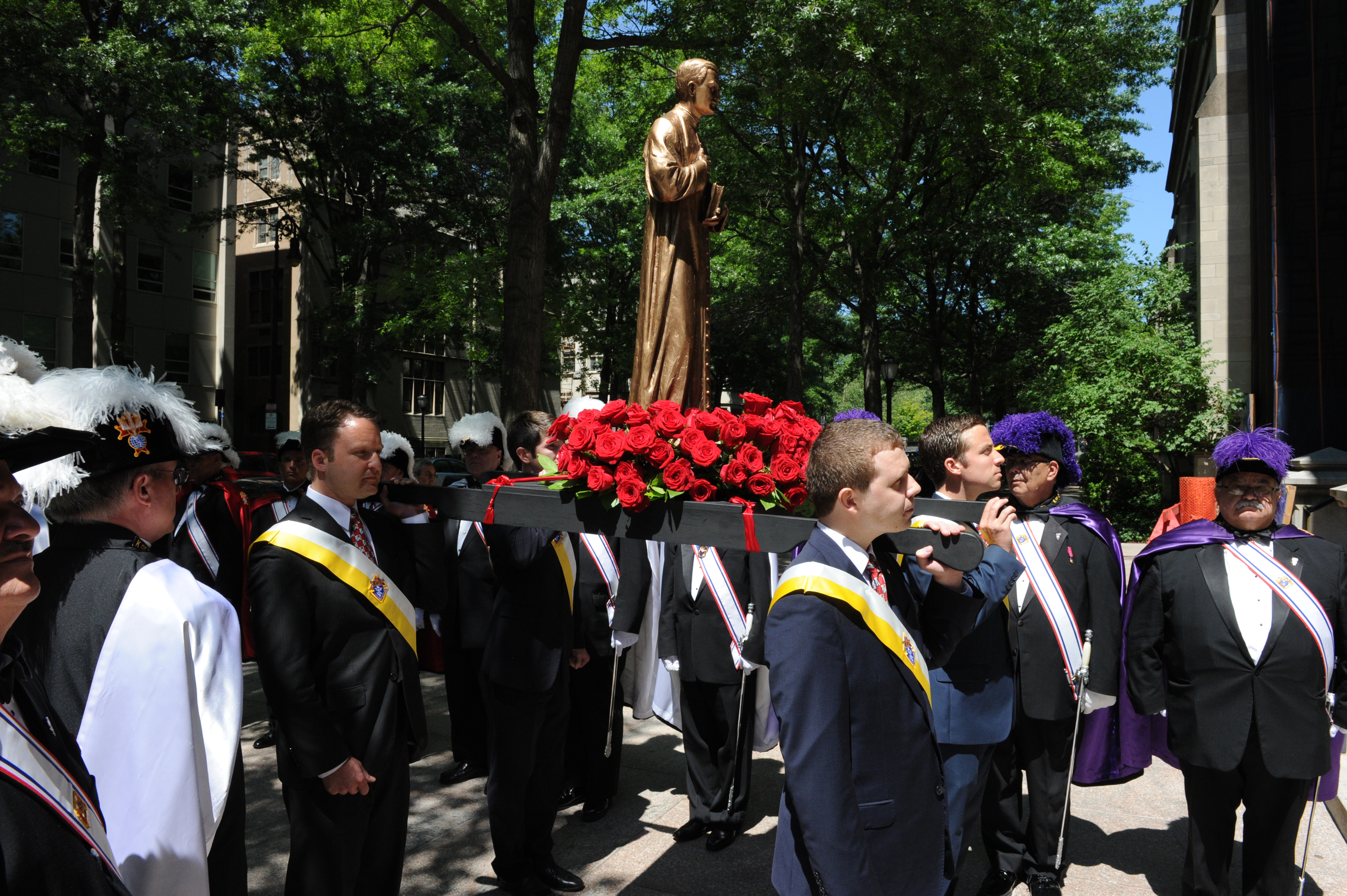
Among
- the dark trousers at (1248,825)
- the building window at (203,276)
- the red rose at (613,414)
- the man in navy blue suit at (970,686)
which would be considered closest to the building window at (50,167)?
the building window at (203,276)

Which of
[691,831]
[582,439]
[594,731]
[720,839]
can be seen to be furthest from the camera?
[594,731]

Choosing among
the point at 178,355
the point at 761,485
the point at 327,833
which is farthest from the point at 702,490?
the point at 178,355

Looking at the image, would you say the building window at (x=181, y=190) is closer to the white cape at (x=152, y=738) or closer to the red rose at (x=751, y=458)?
the red rose at (x=751, y=458)

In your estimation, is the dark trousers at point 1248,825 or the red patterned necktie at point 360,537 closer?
the red patterned necktie at point 360,537

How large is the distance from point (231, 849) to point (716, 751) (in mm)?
3014

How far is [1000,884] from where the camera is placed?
4.22 metres

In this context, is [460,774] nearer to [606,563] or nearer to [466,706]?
[466,706]

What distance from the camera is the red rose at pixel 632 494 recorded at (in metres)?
3.06

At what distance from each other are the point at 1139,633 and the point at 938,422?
1.40 meters

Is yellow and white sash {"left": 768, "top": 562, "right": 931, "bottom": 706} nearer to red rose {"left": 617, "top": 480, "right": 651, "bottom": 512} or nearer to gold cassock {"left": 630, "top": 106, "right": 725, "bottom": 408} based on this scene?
red rose {"left": 617, "top": 480, "right": 651, "bottom": 512}

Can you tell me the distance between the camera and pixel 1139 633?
413cm

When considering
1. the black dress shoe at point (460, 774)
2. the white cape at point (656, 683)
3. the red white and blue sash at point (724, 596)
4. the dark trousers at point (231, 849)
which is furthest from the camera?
the black dress shoe at point (460, 774)

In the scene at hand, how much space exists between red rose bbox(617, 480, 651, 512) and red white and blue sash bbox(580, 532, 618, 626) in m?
2.57

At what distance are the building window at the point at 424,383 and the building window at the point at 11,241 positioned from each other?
15833 millimetres
